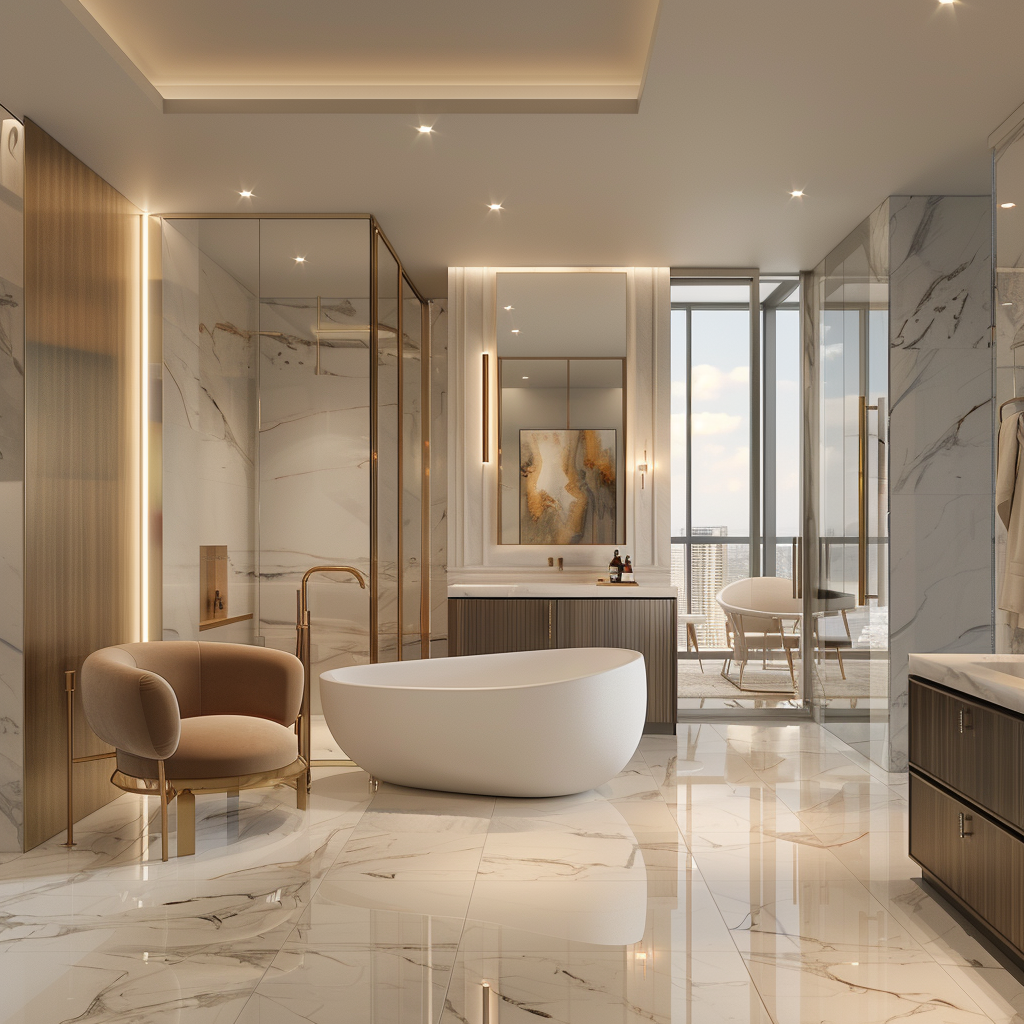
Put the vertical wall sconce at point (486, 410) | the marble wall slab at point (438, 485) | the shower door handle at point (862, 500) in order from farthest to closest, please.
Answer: the marble wall slab at point (438, 485) → the vertical wall sconce at point (486, 410) → the shower door handle at point (862, 500)

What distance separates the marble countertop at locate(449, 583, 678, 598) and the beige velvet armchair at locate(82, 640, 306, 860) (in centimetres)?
141

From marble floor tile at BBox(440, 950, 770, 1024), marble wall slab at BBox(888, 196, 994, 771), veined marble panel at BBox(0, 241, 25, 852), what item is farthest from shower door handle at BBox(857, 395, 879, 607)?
veined marble panel at BBox(0, 241, 25, 852)

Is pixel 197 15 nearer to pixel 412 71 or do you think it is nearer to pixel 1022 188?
pixel 412 71

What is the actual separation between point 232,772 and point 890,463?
10.4 feet

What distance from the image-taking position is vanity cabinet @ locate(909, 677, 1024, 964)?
7.64 feet

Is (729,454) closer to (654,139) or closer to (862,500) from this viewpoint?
(862,500)

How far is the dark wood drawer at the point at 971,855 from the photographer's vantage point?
7.58ft

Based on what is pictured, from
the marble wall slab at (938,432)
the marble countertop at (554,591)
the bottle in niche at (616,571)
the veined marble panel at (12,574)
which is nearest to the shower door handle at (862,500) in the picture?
the marble wall slab at (938,432)

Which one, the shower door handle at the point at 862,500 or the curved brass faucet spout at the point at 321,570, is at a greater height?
the shower door handle at the point at 862,500

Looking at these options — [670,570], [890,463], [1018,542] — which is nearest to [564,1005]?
[1018,542]

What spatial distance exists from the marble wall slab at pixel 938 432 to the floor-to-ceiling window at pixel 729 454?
4.32 feet

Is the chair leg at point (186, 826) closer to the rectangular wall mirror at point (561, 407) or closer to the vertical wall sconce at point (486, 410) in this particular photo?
the rectangular wall mirror at point (561, 407)

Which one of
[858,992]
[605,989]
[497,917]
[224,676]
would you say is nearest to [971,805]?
[858,992]

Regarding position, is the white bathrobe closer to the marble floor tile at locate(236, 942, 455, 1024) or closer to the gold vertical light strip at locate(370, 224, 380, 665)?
the marble floor tile at locate(236, 942, 455, 1024)
